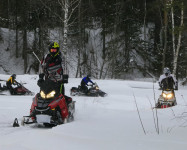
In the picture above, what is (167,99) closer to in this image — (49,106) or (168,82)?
(168,82)

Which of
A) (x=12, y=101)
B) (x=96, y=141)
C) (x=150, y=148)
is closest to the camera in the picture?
(x=150, y=148)

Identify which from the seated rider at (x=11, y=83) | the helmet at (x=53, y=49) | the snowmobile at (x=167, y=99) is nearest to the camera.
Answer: the helmet at (x=53, y=49)

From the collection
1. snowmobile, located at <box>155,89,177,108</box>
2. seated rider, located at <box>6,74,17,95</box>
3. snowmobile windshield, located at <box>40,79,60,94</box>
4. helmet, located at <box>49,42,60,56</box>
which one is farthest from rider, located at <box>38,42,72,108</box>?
seated rider, located at <box>6,74,17,95</box>

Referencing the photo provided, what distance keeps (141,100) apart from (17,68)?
23264 mm

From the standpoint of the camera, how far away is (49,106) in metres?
5.92

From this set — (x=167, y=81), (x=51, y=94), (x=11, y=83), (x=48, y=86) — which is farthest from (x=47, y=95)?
(x=11, y=83)

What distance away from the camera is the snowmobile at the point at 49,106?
5898 millimetres

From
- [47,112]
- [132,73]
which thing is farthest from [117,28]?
[47,112]

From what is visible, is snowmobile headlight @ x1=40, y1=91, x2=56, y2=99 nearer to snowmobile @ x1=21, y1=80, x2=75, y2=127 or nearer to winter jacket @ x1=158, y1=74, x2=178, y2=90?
snowmobile @ x1=21, y1=80, x2=75, y2=127

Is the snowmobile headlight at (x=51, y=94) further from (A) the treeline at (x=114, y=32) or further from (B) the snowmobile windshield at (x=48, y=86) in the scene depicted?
(A) the treeline at (x=114, y=32)

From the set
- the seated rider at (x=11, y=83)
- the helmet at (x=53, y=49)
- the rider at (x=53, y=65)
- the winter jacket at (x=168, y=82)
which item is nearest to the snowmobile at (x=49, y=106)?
the rider at (x=53, y=65)

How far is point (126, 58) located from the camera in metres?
30.0

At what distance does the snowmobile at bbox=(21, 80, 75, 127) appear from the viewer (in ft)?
19.4

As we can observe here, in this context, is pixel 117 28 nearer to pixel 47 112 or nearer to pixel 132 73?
pixel 132 73
